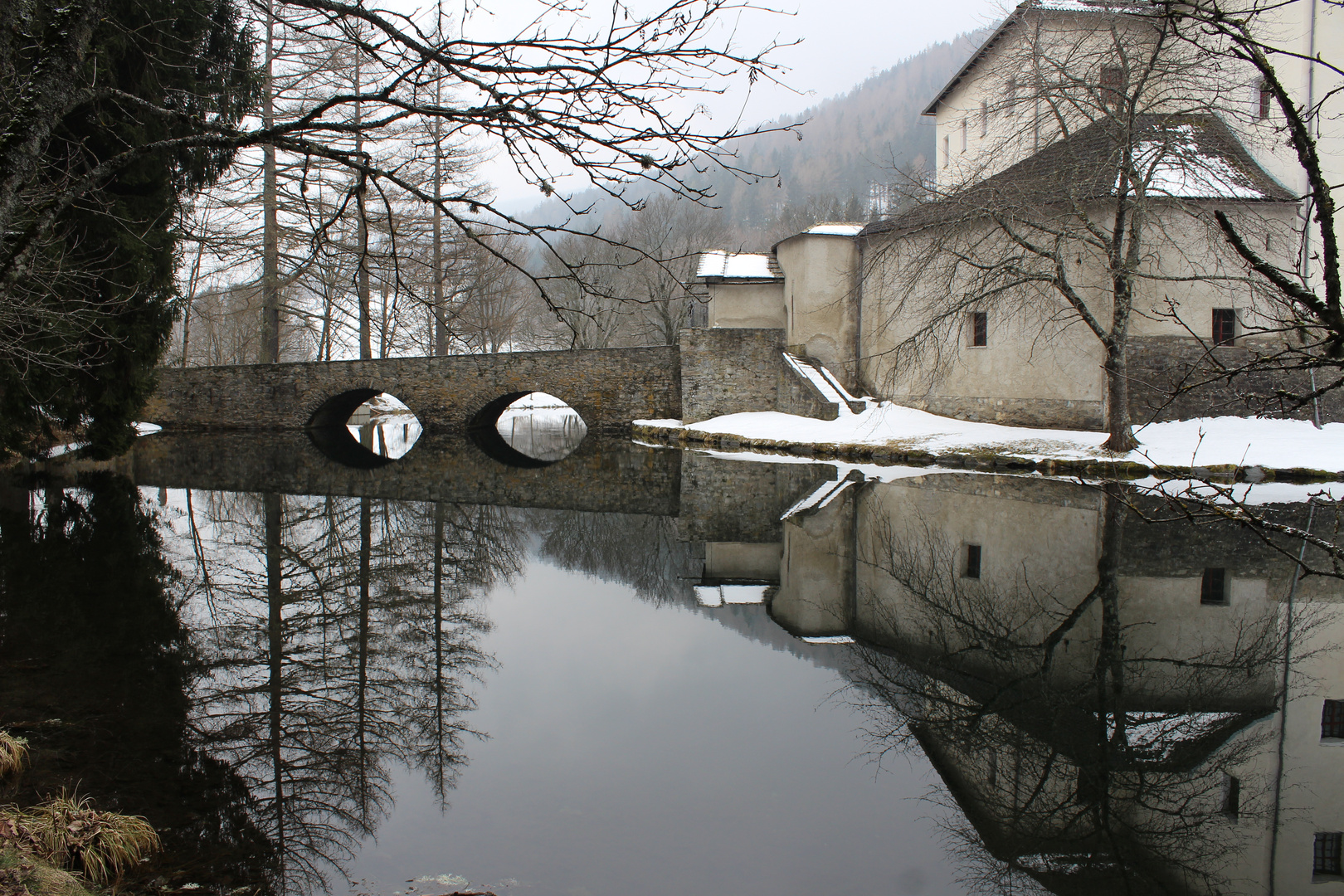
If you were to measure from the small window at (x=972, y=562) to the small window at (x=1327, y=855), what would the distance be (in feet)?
12.1

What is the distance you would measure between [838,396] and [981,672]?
15.0m

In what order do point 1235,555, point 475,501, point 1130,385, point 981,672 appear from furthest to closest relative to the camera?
point 1130,385, point 475,501, point 1235,555, point 981,672

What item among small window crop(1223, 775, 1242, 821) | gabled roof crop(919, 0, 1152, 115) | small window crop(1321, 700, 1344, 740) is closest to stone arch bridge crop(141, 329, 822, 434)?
gabled roof crop(919, 0, 1152, 115)

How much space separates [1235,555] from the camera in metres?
8.11

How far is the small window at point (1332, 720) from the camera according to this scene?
13.9ft

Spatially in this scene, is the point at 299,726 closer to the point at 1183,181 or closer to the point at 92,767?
the point at 92,767

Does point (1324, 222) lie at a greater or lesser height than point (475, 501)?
greater

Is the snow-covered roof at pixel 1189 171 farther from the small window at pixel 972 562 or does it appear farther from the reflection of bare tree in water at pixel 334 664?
the reflection of bare tree in water at pixel 334 664

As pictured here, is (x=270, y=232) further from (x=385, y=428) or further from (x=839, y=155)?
(x=839, y=155)

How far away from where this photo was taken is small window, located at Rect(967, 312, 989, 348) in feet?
58.0

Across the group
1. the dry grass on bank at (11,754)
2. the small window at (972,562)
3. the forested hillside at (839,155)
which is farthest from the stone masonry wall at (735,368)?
the forested hillside at (839,155)

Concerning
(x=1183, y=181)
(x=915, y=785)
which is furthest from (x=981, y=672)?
(x=1183, y=181)

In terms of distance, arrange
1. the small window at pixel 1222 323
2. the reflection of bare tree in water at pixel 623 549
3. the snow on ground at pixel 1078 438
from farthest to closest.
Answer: the small window at pixel 1222 323 → the snow on ground at pixel 1078 438 → the reflection of bare tree in water at pixel 623 549

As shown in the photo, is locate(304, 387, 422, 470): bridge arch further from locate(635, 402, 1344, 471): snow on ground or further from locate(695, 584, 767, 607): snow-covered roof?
locate(695, 584, 767, 607): snow-covered roof
